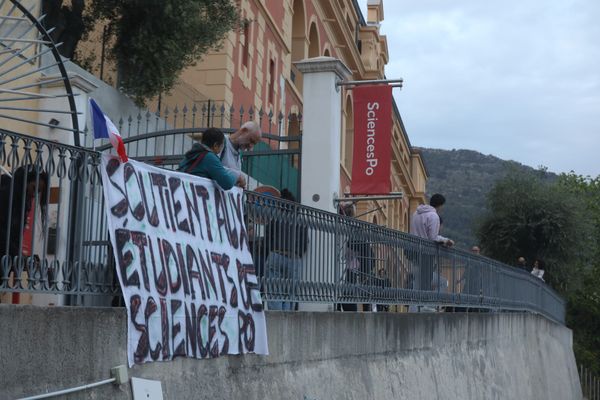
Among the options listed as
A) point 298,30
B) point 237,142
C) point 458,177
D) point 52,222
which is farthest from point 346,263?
point 458,177

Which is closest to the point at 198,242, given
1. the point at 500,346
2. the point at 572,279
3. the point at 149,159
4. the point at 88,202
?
the point at 88,202

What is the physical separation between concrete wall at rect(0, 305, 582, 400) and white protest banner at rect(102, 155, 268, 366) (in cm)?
15

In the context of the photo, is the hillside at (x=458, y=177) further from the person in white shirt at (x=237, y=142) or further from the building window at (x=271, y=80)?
the person in white shirt at (x=237, y=142)

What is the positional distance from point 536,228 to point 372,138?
20.9 m

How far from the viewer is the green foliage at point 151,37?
1639 cm

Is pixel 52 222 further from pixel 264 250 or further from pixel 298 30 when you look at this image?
pixel 298 30

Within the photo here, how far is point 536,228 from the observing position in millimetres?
34781

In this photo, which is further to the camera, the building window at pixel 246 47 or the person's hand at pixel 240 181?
the building window at pixel 246 47

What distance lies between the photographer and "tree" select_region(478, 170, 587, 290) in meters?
34.6

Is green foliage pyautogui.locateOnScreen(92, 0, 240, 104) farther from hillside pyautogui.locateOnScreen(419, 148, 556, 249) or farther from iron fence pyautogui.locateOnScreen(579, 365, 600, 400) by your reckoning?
hillside pyautogui.locateOnScreen(419, 148, 556, 249)

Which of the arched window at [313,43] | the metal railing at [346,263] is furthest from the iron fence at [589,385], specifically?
the metal railing at [346,263]

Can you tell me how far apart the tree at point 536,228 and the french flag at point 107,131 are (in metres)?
29.5

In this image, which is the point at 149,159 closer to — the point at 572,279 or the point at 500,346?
the point at 500,346

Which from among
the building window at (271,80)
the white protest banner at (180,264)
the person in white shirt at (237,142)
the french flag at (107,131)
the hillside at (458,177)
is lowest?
the white protest banner at (180,264)
